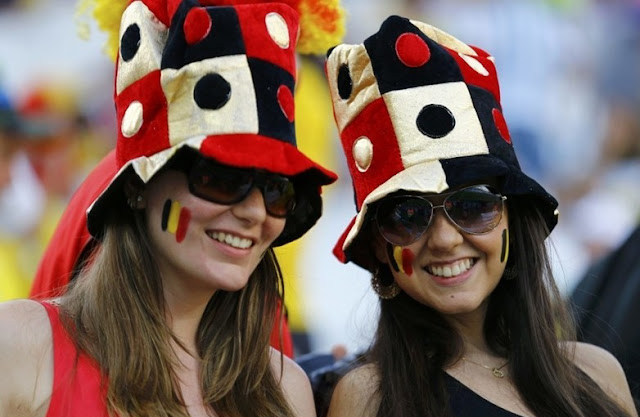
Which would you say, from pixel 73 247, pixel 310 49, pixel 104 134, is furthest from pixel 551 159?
pixel 73 247

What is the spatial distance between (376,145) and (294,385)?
0.74 meters

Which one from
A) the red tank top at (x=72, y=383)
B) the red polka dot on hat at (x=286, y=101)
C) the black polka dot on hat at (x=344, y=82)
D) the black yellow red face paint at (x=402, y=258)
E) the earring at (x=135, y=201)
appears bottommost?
the red tank top at (x=72, y=383)

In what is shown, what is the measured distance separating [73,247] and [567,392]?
1.55 meters

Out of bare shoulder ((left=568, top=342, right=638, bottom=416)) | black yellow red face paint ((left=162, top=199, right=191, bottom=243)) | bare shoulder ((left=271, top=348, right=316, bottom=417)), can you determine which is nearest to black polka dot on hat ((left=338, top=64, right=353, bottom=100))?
black yellow red face paint ((left=162, top=199, right=191, bottom=243))

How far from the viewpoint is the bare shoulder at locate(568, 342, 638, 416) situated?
11.4 feet

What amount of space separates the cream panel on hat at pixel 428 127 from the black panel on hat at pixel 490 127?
0.06 feet

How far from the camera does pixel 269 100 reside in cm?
295

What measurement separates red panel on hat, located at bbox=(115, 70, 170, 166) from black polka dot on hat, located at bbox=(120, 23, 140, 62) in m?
0.09

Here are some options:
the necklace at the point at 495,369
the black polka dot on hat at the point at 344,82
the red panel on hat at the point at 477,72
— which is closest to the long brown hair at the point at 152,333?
the black polka dot on hat at the point at 344,82

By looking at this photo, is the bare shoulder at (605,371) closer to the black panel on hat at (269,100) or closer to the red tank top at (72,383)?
the black panel on hat at (269,100)

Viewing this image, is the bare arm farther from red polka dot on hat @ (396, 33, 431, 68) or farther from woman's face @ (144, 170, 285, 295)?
woman's face @ (144, 170, 285, 295)

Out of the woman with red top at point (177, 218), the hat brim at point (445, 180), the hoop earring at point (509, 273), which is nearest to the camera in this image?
the woman with red top at point (177, 218)

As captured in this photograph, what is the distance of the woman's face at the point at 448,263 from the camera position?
3191mm

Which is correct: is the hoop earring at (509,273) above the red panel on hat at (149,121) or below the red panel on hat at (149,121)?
below
